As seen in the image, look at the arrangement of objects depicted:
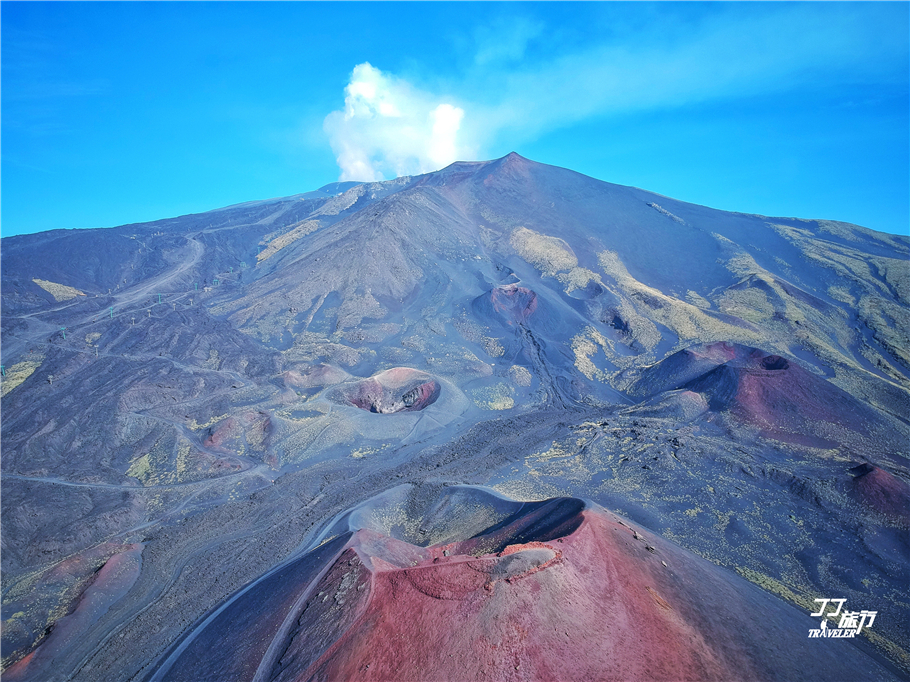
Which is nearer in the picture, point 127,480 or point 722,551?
point 722,551

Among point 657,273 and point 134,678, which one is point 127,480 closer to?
point 134,678

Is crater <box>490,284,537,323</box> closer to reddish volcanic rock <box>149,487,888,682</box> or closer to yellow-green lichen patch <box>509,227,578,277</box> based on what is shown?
yellow-green lichen patch <box>509,227,578,277</box>

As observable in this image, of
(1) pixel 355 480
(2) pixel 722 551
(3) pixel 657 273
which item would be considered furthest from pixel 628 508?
(3) pixel 657 273

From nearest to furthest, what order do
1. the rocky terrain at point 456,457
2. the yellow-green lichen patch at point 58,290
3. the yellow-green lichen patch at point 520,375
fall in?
the rocky terrain at point 456,457 → the yellow-green lichen patch at point 520,375 → the yellow-green lichen patch at point 58,290

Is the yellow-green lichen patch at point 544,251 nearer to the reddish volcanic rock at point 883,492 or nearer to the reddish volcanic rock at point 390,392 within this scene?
the reddish volcanic rock at point 390,392

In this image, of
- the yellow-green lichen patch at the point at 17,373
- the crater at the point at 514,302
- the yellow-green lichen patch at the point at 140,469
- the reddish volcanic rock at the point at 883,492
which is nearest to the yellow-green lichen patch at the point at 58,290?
the yellow-green lichen patch at the point at 17,373

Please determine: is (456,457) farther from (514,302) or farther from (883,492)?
(514,302)
